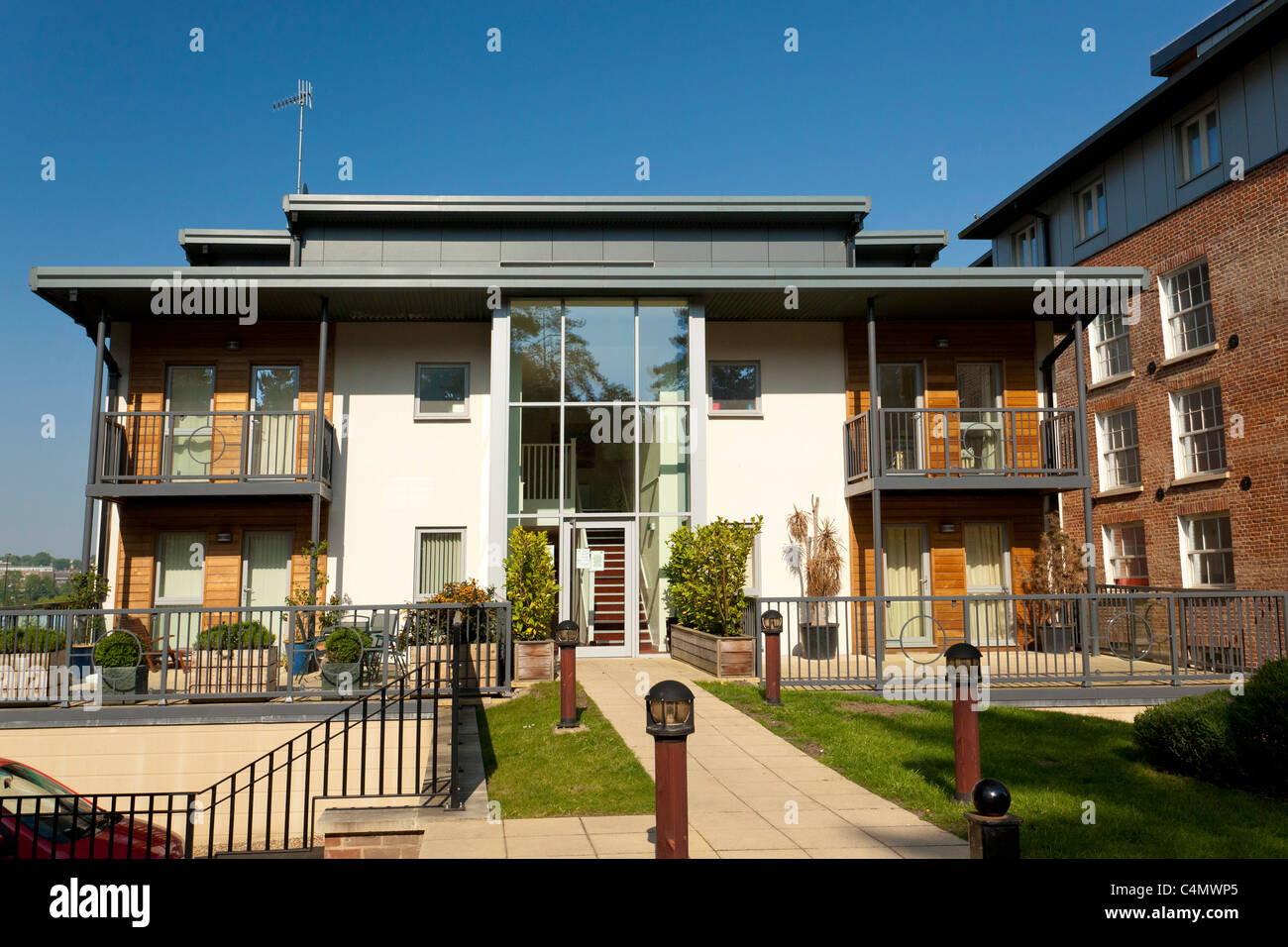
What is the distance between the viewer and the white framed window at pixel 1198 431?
1844 centimetres

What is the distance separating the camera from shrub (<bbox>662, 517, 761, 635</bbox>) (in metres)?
13.4

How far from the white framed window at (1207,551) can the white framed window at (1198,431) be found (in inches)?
41.0

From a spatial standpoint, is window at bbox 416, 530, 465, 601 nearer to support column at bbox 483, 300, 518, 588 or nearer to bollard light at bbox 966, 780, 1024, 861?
support column at bbox 483, 300, 518, 588

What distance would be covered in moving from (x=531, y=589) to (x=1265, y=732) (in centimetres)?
898

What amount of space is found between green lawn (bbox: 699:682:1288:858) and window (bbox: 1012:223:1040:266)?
18000mm

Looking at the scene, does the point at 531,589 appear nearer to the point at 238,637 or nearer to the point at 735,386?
the point at 238,637

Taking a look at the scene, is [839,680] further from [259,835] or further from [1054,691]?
[259,835]

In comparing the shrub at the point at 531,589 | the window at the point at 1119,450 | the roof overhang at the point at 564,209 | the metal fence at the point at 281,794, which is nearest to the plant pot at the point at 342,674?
the metal fence at the point at 281,794

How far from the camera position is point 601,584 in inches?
601

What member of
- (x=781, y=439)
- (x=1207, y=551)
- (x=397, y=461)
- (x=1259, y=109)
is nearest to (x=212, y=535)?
(x=397, y=461)

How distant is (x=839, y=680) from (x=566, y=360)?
7.09 m

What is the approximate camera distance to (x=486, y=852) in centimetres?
566

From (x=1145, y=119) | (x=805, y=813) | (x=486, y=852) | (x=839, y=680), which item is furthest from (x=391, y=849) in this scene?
(x=1145, y=119)

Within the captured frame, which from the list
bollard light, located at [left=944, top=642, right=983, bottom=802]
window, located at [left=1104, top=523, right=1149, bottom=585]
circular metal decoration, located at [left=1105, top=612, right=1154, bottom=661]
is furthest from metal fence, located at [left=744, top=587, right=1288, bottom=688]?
window, located at [left=1104, top=523, right=1149, bottom=585]
